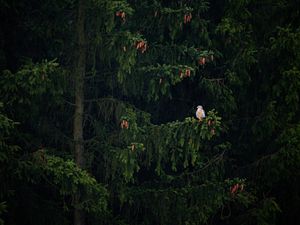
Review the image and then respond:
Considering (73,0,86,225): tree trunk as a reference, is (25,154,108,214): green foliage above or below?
below

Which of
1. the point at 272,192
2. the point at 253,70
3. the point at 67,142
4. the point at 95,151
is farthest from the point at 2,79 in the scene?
the point at 272,192

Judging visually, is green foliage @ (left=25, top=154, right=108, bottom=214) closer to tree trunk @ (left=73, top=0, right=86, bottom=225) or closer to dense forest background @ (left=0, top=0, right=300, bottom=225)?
dense forest background @ (left=0, top=0, right=300, bottom=225)

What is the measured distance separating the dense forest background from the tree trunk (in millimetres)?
22

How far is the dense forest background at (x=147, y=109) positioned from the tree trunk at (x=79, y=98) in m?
0.02

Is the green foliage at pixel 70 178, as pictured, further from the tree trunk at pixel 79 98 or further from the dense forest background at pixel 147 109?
the tree trunk at pixel 79 98

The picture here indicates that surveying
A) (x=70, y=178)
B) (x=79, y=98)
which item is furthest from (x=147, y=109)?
(x=70, y=178)

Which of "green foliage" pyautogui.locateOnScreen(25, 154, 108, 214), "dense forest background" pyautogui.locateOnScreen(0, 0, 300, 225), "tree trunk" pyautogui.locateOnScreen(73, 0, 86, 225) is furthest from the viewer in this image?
"tree trunk" pyautogui.locateOnScreen(73, 0, 86, 225)

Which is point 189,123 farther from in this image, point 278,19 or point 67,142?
point 278,19

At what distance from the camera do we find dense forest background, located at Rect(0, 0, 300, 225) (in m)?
10.5

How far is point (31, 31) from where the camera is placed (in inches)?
444

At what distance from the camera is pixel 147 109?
41.8 ft

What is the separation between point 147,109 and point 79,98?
189 cm

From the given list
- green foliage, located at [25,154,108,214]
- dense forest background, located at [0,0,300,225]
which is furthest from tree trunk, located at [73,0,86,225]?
green foliage, located at [25,154,108,214]

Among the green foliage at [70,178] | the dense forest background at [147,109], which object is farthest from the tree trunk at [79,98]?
the green foliage at [70,178]
